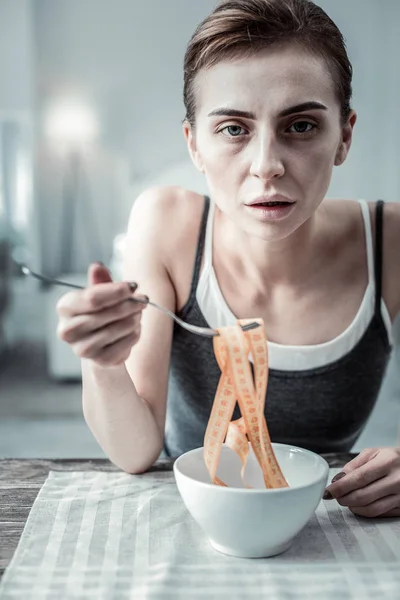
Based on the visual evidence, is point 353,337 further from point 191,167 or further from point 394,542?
point 191,167

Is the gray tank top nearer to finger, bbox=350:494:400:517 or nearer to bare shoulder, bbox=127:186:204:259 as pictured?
bare shoulder, bbox=127:186:204:259

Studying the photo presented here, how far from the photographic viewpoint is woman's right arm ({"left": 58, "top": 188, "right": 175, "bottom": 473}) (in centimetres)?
93

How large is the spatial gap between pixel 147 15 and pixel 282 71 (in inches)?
152

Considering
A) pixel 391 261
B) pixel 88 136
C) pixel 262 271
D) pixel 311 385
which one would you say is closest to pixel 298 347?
pixel 311 385

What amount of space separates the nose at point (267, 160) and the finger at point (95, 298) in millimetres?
370

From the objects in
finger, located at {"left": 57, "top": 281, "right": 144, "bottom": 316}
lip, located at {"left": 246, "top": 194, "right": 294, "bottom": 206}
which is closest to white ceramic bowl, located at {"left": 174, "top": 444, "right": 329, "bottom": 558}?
finger, located at {"left": 57, "top": 281, "right": 144, "bottom": 316}

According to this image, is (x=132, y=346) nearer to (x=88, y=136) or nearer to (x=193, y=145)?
(x=193, y=145)

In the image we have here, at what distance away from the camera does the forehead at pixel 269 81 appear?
3.92 ft

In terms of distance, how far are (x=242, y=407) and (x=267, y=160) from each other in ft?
1.37

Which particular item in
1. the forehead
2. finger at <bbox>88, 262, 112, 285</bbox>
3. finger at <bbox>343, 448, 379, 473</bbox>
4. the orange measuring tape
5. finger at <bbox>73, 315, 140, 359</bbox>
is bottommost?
finger at <bbox>343, 448, 379, 473</bbox>

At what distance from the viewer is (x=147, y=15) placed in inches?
186

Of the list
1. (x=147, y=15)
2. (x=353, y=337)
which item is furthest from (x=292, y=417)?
(x=147, y=15)

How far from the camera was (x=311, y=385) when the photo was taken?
1509 millimetres

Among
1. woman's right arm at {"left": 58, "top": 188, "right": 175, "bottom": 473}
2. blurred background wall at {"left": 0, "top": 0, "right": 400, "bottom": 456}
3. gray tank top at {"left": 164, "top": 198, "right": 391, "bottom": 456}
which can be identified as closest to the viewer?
woman's right arm at {"left": 58, "top": 188, "right": 175, "bottom": 473}
